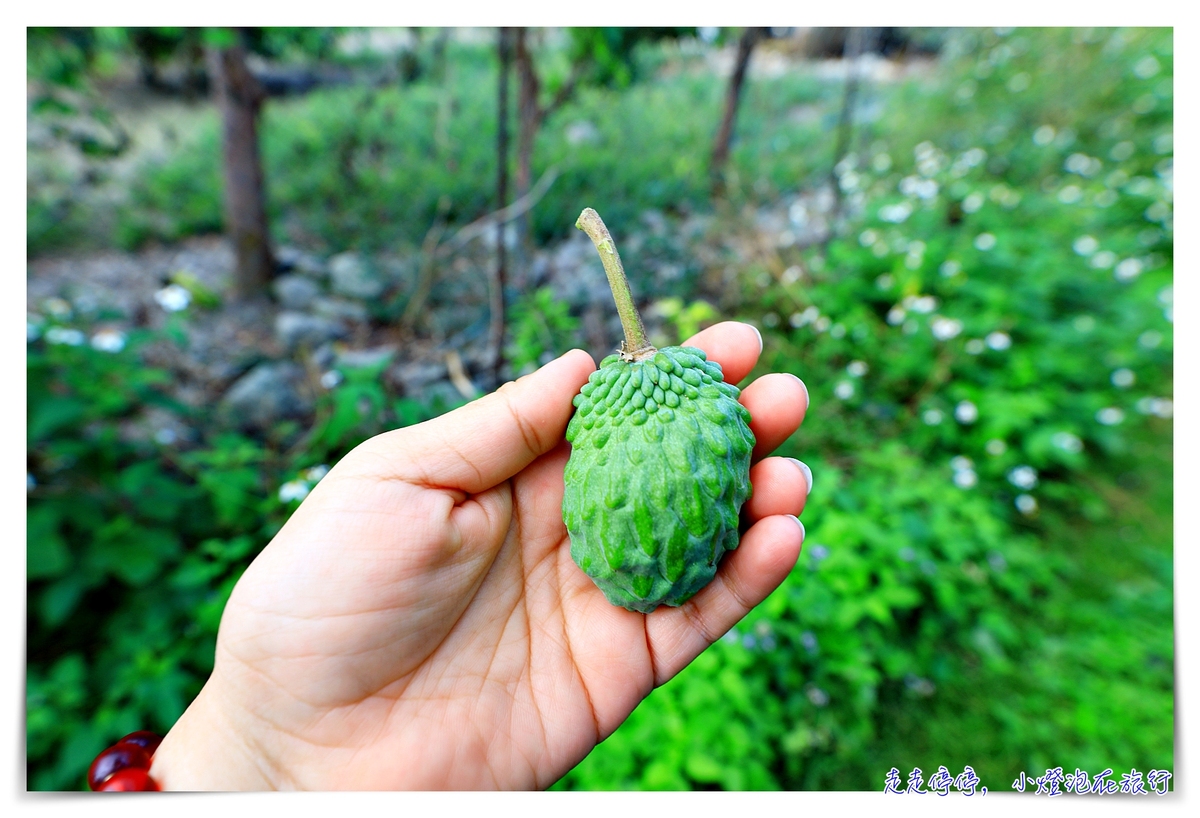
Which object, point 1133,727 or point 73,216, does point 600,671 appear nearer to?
point 1133,727

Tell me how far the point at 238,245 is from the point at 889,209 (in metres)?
5.05

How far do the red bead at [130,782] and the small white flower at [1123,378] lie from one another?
527 cm

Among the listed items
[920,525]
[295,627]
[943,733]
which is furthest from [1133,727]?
[295,627]

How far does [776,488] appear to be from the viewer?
81.6 inches

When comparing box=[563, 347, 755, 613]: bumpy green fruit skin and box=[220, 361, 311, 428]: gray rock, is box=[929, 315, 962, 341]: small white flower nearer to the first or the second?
box=[563, 347, 755, 613]: bumpy green fruit skin

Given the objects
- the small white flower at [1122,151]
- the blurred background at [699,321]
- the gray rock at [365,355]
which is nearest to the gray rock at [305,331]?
the blurred background at [699,321]

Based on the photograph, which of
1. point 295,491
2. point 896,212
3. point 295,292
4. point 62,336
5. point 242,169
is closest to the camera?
point 295,491

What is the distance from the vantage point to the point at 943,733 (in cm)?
269

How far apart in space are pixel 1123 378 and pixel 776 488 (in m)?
3.34

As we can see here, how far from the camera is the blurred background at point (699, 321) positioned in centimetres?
258

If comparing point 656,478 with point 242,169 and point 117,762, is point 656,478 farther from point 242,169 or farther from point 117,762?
point 242,169

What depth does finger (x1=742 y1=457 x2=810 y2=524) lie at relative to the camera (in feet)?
6.79

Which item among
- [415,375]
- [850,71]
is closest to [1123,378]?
[850,71]

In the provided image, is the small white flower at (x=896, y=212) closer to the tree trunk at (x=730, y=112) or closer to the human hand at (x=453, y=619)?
the tree trunk at (x=730, y=112)
